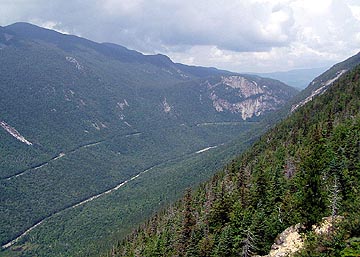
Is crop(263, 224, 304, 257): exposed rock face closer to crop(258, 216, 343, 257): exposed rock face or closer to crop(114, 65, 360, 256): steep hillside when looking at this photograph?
crop(258, 216, 343, 257): exposed rock face

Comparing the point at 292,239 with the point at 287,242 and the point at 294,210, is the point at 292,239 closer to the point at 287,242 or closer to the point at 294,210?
the point at 287,242

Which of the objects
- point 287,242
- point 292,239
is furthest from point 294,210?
point 287,242

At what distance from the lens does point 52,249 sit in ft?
582

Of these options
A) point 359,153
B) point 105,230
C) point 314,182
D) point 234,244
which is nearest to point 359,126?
point 359,153

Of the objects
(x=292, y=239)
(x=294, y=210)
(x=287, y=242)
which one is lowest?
(x=287, y=242)

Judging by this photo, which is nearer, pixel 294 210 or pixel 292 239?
pixel 292 239

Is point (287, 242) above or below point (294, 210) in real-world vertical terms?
below

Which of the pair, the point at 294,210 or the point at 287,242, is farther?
the point at 294,210

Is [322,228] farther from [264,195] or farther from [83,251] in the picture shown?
[83,251]

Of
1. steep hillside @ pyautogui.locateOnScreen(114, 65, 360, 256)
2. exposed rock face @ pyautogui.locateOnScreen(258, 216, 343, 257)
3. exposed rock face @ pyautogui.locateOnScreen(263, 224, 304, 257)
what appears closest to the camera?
steep hillside @ pyautogui.locateOnScreen(114, 65, 360, 256)

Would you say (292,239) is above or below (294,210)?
below

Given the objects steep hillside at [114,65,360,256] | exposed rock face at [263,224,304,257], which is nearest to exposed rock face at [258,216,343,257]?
exposed rock face at [263,224,304,257]

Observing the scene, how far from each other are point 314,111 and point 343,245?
124 meters

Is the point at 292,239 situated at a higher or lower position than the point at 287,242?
higher
